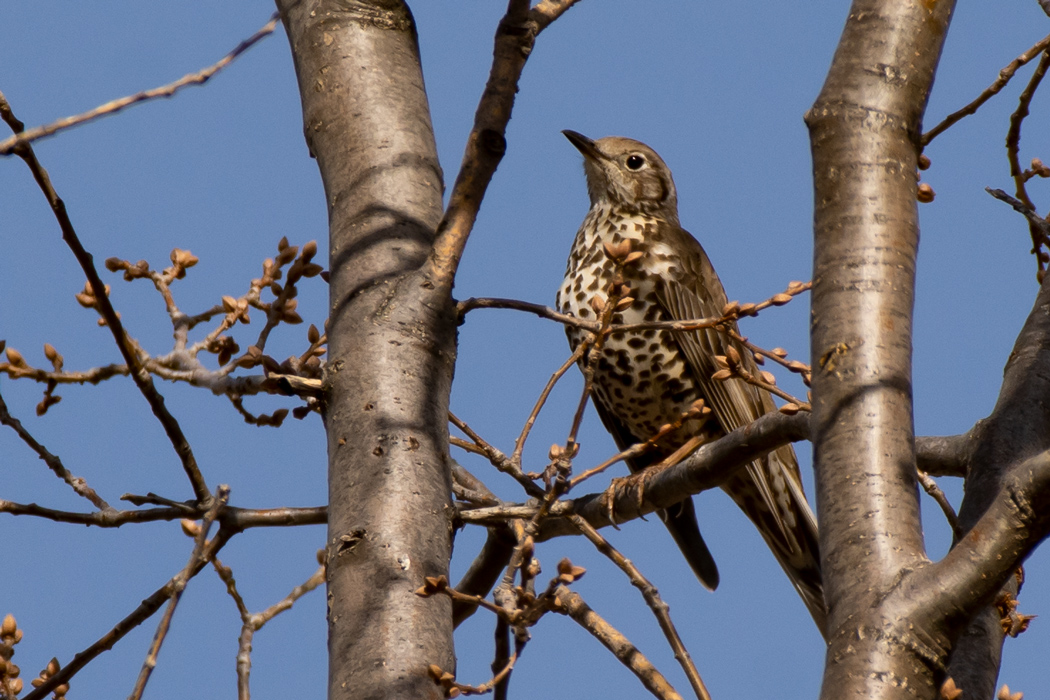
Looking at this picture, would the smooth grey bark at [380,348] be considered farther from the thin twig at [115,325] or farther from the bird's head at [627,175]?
the bird's head at [627,175]

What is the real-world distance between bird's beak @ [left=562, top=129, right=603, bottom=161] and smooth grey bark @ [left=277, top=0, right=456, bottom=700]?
2.80m

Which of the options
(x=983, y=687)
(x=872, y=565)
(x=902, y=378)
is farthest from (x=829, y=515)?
(x=983, y=687)

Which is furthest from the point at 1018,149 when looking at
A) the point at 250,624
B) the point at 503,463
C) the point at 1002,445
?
the point at 250,624

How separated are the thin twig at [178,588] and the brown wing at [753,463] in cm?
262

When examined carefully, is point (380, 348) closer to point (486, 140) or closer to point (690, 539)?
point (486, 140)

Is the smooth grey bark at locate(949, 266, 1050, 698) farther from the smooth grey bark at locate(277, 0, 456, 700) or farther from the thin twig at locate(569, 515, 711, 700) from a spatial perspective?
the smooth grey bark at locate(277, 0, 456, 700)

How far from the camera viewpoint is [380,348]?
99.0 inches

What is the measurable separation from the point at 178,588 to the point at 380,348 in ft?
2.10

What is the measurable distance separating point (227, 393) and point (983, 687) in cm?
180

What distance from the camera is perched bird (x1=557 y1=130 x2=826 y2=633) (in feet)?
15.9

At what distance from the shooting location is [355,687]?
208cm

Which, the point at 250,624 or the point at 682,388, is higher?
the point at 682,388

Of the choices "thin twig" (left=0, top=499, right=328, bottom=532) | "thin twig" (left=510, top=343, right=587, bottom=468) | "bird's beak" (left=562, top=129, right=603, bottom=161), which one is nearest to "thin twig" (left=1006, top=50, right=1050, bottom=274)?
"thin twig" (left=510, top=343, right=587, bottom=468)

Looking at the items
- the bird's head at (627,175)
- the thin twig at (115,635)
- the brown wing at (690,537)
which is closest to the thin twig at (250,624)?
the thin twig at (115,635)
